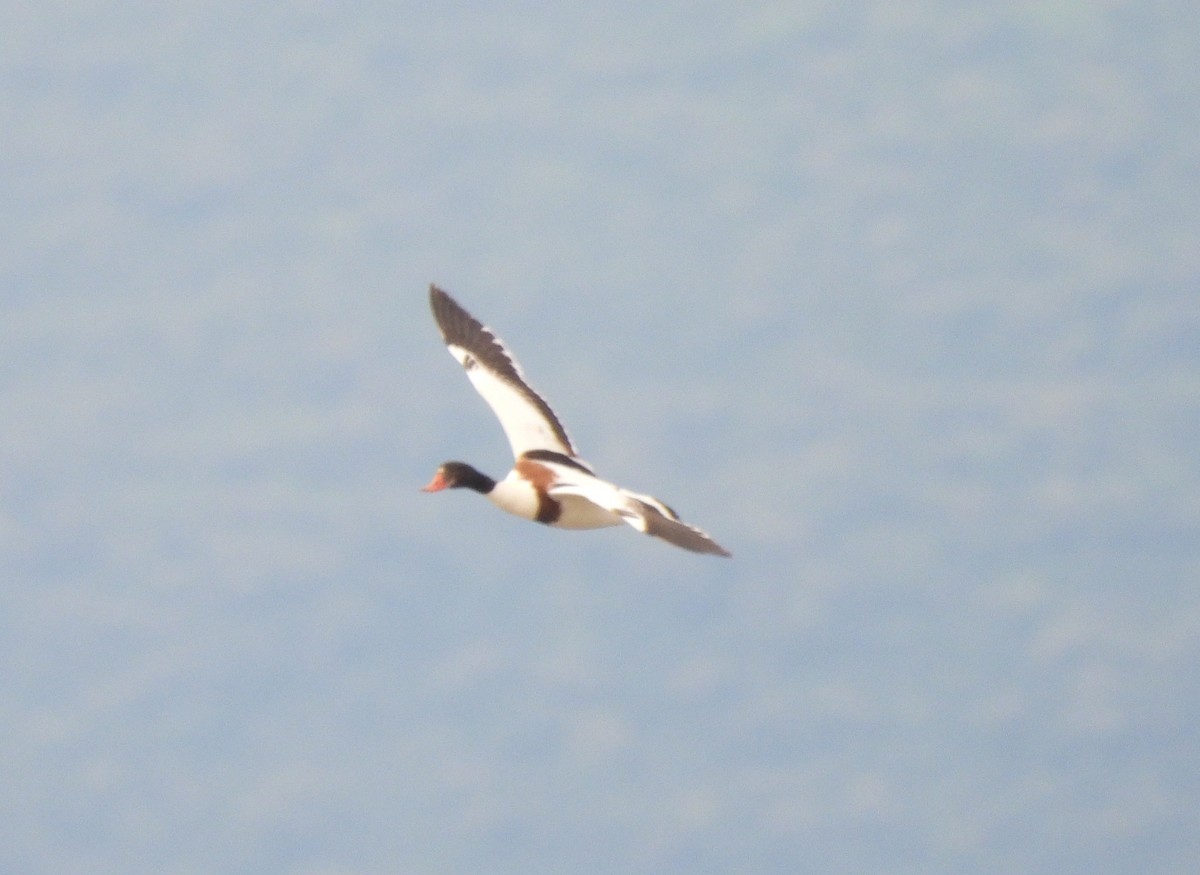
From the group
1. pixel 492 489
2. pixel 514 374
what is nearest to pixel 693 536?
pixel 492 489

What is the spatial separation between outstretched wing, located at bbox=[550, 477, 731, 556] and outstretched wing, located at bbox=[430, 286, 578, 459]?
2.43ft

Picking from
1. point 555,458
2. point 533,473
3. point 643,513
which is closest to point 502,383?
point 555,458

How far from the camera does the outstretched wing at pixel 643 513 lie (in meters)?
8.10

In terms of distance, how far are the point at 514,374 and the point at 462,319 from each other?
0.52 m

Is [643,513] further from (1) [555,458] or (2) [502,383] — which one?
(2) [502,383]

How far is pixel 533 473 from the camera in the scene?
10.1m

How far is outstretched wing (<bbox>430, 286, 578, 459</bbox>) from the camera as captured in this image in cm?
1073

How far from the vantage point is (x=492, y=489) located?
10047 mm

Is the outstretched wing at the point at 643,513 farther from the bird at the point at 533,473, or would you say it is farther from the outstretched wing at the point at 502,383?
the outstretched wing at the point at 502,383

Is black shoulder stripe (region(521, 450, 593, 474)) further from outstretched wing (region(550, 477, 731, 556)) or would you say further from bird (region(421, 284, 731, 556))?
outstretched wing (region(550, 477, 731, 556))

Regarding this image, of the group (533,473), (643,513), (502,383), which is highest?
(502,383)

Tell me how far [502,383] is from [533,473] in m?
1.14

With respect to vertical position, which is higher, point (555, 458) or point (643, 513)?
point (555, 458)

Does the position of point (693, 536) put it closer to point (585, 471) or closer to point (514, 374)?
point (585, 471)
